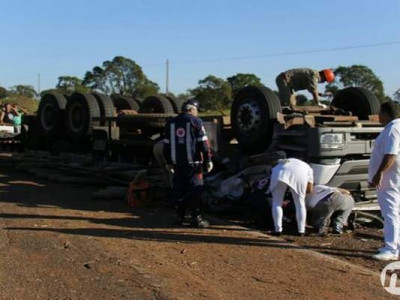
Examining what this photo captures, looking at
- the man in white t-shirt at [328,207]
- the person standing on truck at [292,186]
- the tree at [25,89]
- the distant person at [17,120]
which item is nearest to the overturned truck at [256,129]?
the man in white t-shirt at [328,207]

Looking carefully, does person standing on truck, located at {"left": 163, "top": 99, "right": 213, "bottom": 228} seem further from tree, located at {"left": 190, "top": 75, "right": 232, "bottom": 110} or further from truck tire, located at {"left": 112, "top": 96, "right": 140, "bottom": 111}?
tree, located at {"left": 190, "top": 75, "right": 232, "bottom": 110}

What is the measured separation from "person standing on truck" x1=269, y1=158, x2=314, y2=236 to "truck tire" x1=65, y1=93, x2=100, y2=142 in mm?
6083

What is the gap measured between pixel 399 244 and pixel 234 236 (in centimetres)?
186

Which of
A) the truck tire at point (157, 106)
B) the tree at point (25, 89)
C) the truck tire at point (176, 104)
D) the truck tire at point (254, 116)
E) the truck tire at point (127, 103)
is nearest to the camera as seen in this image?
the truck tire at point (254, 116)

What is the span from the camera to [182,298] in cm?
442

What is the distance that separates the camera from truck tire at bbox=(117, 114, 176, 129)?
10.3m

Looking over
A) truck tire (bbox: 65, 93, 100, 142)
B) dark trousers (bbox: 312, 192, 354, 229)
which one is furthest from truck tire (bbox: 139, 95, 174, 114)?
dark trousers (bbox: 312, 192, 354, 229)

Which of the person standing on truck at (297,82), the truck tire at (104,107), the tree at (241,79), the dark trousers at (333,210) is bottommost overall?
the dark trousers at (333,210)

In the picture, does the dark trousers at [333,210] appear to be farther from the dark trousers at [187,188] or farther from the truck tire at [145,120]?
the truck tire at [145,120]

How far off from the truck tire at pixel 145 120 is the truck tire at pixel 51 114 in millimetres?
2420

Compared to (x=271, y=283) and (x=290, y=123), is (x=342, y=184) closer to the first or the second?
(x=290, y=123)

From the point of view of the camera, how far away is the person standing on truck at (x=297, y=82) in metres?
9.66

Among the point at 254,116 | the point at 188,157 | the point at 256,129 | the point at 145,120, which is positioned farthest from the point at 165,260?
the point at 145,120

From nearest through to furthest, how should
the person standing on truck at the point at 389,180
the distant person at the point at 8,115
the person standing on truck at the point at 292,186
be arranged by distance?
the person standing on truck at the point at 389,180, the person standing on truck at the point at 292,186, the distant person at the point at 8,115
